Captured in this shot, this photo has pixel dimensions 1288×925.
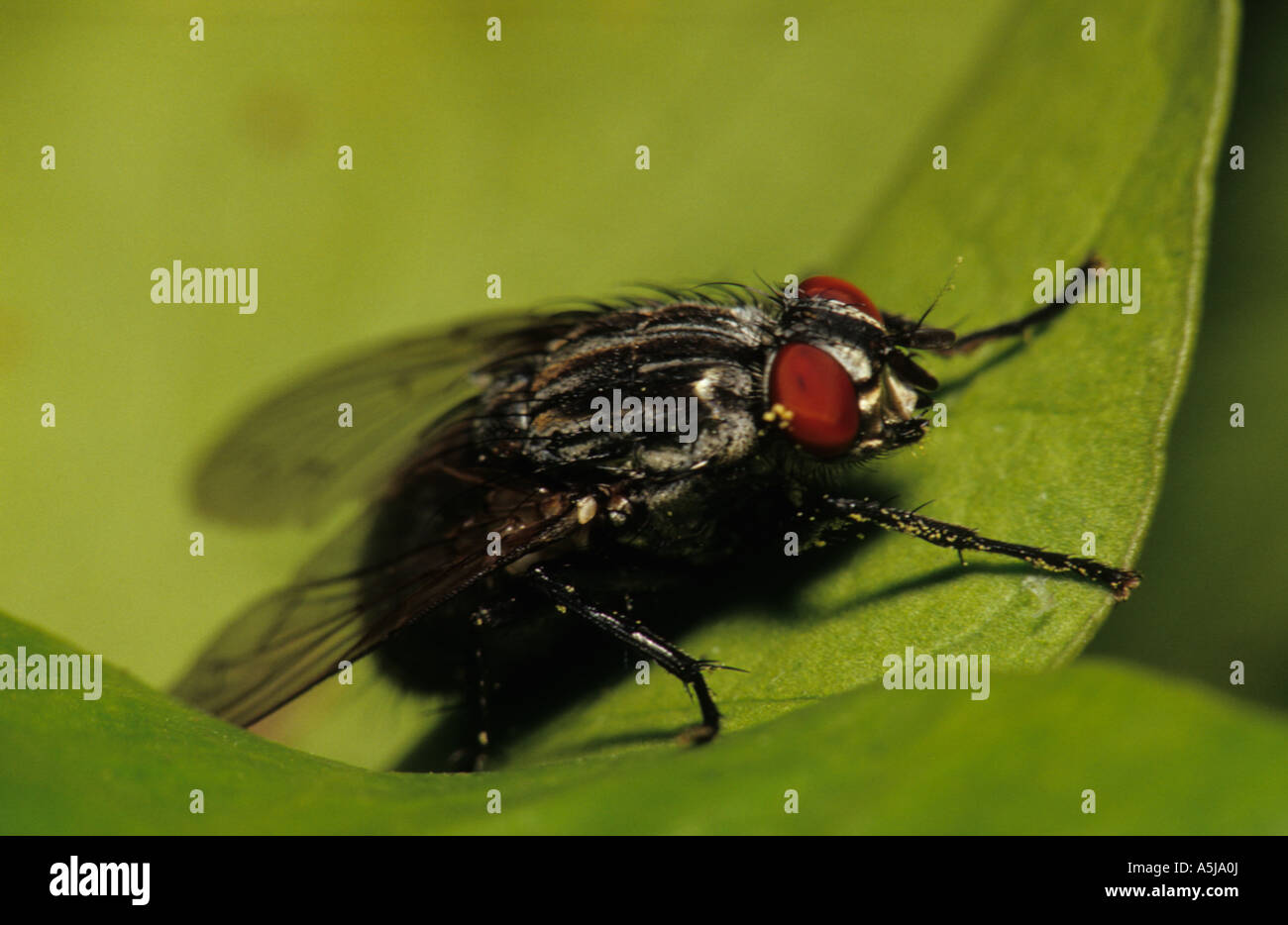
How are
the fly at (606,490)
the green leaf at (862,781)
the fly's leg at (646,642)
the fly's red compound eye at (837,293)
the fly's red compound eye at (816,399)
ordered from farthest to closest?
1. the fly's red compound eye at (837,293)
2. the fly at (606,490)
3. the fly's red compound eye at (816,399)
4. the fly's leg at (646,642)
5. the green leaf at (862,781)

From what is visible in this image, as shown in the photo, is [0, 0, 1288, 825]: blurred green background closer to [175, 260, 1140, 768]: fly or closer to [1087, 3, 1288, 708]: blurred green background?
[1087, 3, 1288, 708]: blurred green background

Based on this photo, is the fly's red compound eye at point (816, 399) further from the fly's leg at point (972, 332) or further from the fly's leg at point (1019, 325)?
the fly's leg at point (1019, 325)

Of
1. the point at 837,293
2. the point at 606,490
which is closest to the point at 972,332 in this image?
the point at 837,293

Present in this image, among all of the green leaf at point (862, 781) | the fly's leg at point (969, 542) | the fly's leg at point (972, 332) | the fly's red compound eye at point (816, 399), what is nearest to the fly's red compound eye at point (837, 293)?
the fly's leg at point (972, 332)

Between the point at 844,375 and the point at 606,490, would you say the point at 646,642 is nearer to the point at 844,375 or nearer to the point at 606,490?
the point at 606,490

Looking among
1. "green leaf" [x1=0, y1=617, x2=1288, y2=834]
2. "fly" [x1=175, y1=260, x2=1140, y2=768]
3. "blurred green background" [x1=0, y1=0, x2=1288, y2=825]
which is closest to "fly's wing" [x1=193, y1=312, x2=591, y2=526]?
"blurred green background" [x1=0, y1=0, x2=1288, y2=825]
